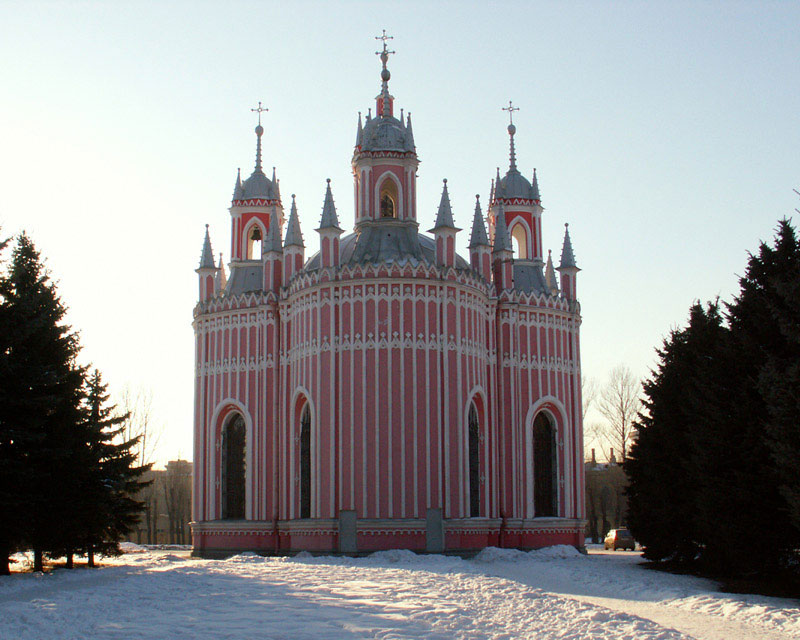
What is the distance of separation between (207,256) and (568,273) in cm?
1525

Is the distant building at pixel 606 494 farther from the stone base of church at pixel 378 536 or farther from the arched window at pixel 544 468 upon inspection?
the stone base of church at pixel 378 536

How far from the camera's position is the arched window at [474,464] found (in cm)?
3591

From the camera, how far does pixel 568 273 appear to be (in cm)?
4244

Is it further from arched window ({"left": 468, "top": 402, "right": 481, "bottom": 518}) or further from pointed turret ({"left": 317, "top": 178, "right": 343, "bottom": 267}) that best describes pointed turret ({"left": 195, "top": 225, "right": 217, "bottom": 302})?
arched window ({"left": 468, "top": 402, "right": 481, "bottom": 518})

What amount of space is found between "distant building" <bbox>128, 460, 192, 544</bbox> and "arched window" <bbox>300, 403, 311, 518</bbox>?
35.1m

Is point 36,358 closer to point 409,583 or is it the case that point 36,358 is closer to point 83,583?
point 83,583

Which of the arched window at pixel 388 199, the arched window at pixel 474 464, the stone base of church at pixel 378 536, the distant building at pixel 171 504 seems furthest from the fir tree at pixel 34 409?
the distant building at pixel 171 504

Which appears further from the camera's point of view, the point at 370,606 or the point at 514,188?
the point at 514,188

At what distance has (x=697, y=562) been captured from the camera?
29672 millimetres

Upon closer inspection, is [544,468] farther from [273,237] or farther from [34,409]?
[34,409]

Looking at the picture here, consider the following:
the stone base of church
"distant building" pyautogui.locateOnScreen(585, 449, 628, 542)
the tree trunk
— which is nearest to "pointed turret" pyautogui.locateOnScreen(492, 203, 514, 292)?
the stone base of church

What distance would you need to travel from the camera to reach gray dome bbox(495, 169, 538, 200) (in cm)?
4412

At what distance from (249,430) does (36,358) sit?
13.6 meters

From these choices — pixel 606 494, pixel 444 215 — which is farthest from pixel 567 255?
pixel 606 494
